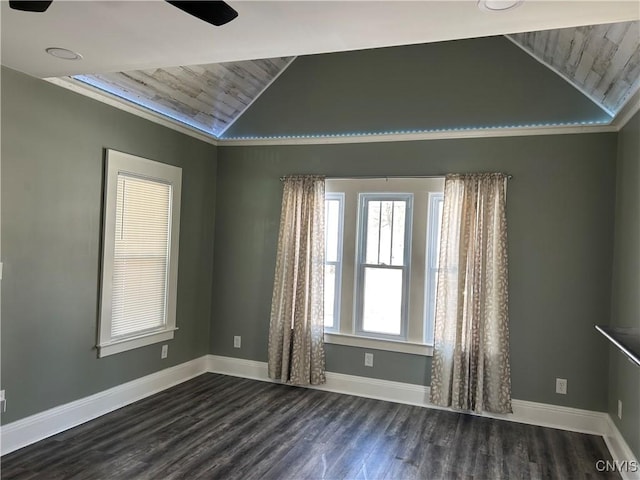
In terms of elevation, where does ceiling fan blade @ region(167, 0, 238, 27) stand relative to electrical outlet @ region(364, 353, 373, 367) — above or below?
above

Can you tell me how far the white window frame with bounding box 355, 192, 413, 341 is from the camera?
4.27 metres

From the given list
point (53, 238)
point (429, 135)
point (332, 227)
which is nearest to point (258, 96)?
point (332, 227)

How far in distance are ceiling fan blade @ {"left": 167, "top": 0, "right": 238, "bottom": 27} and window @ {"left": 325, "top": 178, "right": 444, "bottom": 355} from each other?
271 cm

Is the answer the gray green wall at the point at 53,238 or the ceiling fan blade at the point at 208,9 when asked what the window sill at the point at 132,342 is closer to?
the gray green wall at the point at 53,238

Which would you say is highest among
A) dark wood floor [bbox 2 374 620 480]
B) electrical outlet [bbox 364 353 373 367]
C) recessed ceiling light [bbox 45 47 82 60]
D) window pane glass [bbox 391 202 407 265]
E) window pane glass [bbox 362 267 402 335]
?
recessed ceiling light [bbox 45 47 82 60]

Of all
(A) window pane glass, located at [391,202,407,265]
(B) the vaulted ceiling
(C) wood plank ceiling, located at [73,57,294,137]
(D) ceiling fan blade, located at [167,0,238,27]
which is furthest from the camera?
(A) window pane glass, located at [391,202,407,265]

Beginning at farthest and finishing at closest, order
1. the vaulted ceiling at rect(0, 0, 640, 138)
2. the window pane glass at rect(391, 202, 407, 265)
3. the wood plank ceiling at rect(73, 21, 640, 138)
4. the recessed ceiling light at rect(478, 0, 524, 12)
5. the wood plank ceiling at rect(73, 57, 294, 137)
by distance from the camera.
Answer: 1. the window pane glass at rect(391, 202, 407, 265)
2. the wood plank ceiling at rect(73, 57, 294, 137)
3. the wood plank ceiling at rect(73, 21, 640, 138)
4. the vaulted ceiling at rect(0, 0, 640, 138)
5. the recessed ceiling light at rect(478, 0, 524, 12)

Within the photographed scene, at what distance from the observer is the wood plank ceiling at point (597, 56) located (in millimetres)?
2590

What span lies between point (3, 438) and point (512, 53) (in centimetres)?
472

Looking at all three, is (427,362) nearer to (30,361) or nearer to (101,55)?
(30,361)

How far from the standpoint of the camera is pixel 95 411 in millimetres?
3592

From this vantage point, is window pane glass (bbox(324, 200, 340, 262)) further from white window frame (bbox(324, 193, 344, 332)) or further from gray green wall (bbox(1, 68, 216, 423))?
gray green wall (bbox(1, 68, 216, 423))

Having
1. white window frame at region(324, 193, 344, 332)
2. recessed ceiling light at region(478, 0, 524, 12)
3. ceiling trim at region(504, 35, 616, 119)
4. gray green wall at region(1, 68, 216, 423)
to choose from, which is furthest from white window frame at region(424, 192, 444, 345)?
gray green wall at region(1, 68, 216, 423)

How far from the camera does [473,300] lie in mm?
3889
